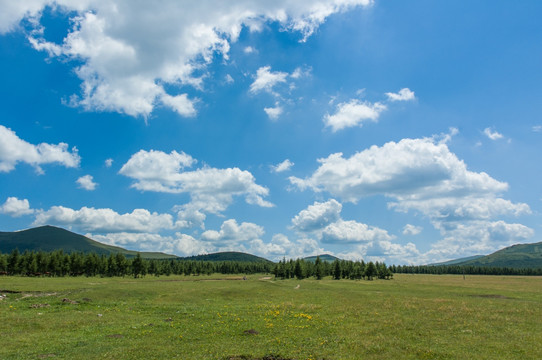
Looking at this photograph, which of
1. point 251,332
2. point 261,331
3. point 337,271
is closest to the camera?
point 251,332

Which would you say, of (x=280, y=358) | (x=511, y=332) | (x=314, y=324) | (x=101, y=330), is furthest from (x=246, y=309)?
(x=511, y=332)

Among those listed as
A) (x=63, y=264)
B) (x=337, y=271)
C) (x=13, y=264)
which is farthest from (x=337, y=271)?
(x=13, y=264)

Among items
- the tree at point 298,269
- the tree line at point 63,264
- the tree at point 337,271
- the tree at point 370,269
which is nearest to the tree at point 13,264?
the tree line at point 63,264

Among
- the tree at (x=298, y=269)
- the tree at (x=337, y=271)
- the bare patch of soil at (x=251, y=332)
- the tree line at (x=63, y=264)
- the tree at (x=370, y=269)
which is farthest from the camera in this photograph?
the tree at (x=337, y=271)

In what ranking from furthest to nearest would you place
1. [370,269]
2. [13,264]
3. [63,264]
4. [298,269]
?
[370,269]
[298,269]
[63,264]
[13,264]

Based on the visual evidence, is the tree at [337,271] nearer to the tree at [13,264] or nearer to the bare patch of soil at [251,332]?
the bare patch of soil at [251,332]

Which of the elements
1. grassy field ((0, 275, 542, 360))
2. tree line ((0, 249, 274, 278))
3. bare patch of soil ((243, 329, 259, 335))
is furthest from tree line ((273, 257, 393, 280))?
bare patch of soil ((243, 329, 259, 335))

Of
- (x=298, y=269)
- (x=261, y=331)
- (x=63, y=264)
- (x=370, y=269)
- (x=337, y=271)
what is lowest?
(x=337, y=271)

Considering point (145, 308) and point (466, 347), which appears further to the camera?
point (145, 308)

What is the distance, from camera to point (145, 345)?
76.4ft

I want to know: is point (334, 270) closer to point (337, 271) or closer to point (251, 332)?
point (337, 271)

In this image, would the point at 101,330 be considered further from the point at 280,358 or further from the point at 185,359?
the point at 280,358

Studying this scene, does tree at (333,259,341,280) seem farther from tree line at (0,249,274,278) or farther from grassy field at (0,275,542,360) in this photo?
grassy field at (0,275,542,360)

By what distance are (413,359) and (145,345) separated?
19789mm
